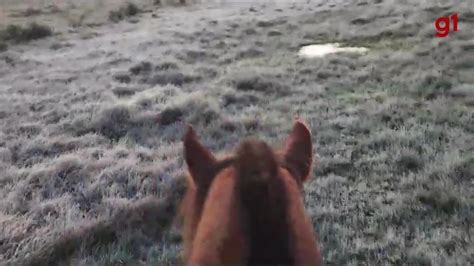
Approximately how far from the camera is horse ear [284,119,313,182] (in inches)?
55.1

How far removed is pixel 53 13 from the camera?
17.8 m

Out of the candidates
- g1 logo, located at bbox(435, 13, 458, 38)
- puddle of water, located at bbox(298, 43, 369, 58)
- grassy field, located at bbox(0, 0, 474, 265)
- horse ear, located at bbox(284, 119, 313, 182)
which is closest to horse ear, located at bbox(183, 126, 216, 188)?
horse ear, located at bbox(284, 119, 313, 182)

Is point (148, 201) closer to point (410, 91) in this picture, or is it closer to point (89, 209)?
point (89, 209)

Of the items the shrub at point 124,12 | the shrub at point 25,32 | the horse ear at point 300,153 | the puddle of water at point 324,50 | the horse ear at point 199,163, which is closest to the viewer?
the horse ear at point 199,163

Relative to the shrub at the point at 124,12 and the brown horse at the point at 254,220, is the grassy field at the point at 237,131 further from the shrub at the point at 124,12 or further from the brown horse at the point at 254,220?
the shrub at the point at 124,12

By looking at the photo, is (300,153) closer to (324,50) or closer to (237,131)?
(237,131)

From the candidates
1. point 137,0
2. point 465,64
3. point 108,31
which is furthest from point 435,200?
point 137,0

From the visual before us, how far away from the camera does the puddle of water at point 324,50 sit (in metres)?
10.1

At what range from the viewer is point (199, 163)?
1297 millimetres

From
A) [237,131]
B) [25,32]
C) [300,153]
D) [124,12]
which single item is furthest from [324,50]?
[124,12]

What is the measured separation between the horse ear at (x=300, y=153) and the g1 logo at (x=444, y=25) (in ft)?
31.1

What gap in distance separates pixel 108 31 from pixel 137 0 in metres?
5.31

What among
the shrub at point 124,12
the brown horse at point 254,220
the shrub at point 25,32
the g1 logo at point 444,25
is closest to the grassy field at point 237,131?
the g1 logo at point 444,25

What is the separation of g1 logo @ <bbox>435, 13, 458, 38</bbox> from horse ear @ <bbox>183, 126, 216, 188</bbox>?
9773 mm
